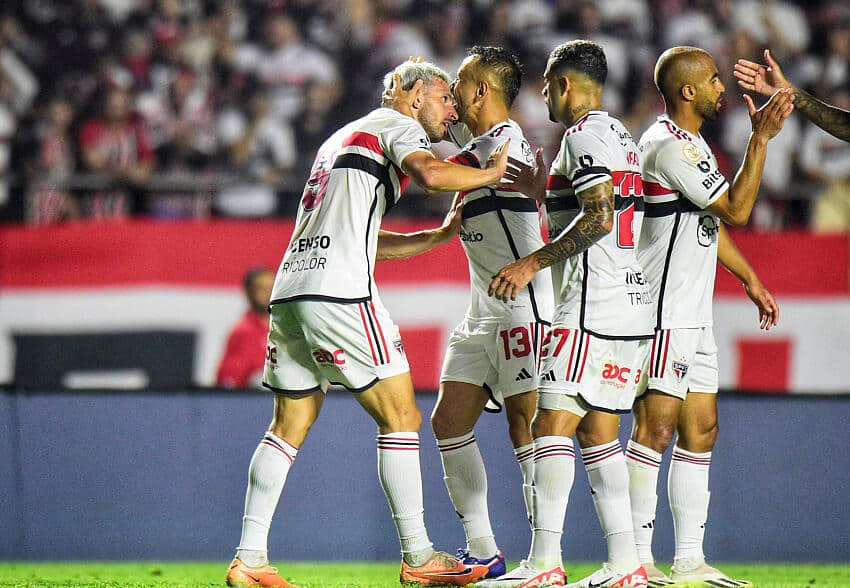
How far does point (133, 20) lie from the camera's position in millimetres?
11969

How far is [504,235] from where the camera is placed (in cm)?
561

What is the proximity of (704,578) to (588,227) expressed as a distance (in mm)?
1751

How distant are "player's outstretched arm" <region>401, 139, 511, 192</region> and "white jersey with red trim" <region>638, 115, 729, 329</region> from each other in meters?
0.81

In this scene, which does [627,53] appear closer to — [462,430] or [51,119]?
[51,119]

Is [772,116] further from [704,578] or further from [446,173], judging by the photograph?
[704,578]

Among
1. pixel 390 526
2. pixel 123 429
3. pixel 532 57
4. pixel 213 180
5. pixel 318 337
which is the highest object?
pixel 532 57

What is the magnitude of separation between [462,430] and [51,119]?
6.73 m

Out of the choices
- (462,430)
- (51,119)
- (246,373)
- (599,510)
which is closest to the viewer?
(599,510)

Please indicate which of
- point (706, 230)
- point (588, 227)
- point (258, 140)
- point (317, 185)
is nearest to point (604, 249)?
point (588, 227)

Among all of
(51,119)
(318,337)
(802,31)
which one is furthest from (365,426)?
(802,31)

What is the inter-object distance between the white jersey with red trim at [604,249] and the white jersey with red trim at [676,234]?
0.88 ft

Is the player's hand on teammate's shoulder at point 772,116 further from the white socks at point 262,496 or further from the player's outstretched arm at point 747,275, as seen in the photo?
the white socks at point 262,496

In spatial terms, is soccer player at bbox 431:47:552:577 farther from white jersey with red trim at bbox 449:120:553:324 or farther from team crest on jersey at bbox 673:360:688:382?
team crest on jersey at bbox 673:360:688:382

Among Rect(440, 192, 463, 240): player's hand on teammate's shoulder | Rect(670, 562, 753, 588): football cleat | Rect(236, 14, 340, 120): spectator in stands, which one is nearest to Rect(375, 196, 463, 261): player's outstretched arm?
Rect(440, 192, 463, 240): player's hand on teammate's shoulder
